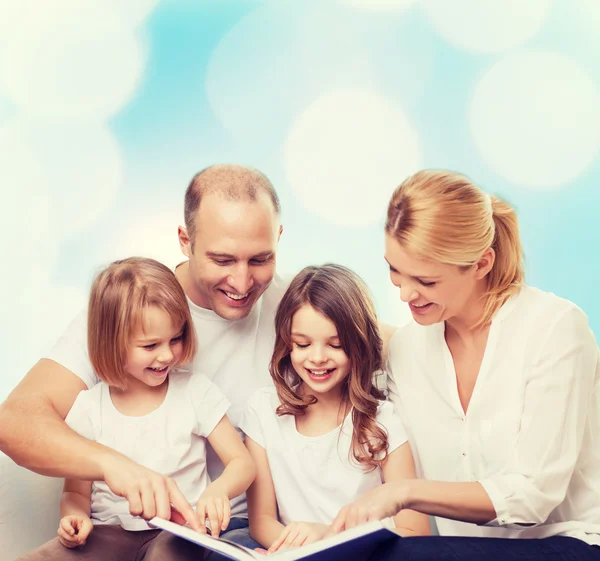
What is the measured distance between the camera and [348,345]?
2.37m

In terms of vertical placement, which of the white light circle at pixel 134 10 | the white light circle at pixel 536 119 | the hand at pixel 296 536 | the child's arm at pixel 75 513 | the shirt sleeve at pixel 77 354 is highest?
the white light circle at pixel 134 10

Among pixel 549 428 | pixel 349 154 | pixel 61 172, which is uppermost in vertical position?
pixel 349 154

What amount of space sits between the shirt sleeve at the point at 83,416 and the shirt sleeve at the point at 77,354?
3.3 inches

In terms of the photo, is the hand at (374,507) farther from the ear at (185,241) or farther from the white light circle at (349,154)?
the white light circle at (349,154)

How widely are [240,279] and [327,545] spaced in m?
0.99

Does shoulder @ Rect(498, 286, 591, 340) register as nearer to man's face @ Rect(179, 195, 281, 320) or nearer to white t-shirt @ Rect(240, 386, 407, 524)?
white t-shirt @ Rect(240, 386, 407, 524)

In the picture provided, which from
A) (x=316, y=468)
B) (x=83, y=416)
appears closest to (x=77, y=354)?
(x=83, y=416)

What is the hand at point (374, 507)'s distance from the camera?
194 centimetres

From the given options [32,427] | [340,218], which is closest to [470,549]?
[32,427]

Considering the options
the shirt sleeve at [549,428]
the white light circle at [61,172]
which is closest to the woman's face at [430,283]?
the shirt sleeve at [549,428]

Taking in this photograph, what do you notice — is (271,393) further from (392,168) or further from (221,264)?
(392,168)

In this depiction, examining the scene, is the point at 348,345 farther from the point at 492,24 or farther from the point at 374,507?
the point at 492,24

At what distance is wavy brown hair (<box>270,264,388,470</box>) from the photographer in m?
2.37

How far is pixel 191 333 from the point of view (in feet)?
7.92
